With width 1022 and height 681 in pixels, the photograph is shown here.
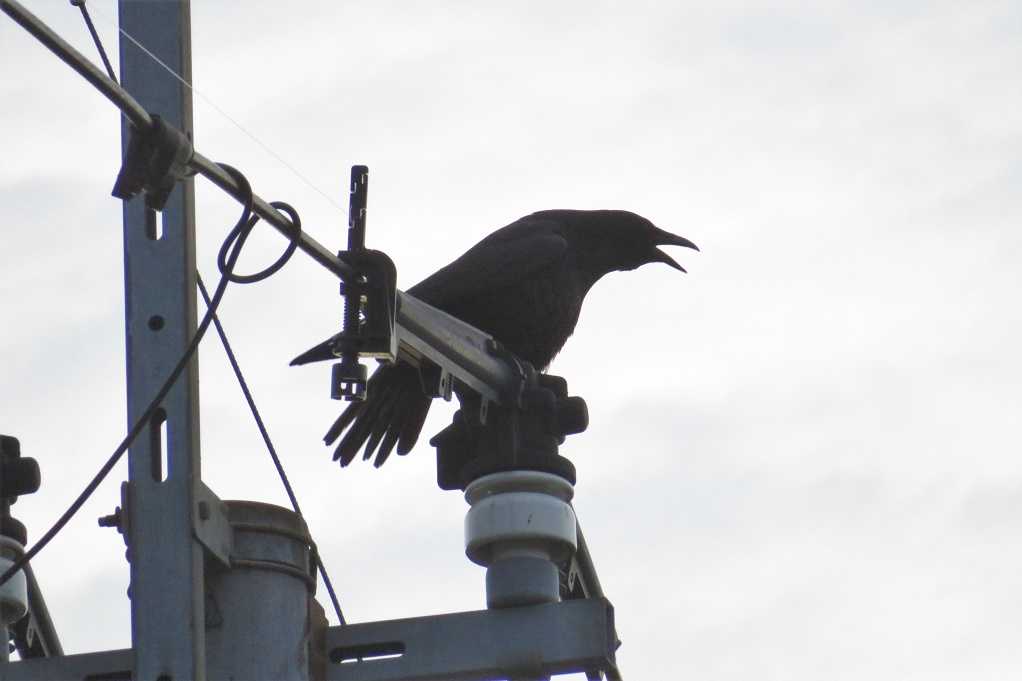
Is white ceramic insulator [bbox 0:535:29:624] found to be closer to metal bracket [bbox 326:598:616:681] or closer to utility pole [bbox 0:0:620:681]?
utility pole [bbox 0:0:620:681]

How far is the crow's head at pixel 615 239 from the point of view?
891 centimetres

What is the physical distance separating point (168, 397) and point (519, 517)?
726 mm

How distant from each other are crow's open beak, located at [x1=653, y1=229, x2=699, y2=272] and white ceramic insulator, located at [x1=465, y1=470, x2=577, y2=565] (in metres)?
5.62

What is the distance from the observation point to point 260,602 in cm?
353

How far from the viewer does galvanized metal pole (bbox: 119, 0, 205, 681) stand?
10.9ft

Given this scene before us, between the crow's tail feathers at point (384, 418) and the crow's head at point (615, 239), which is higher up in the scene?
the crow's head at point (615, 239)

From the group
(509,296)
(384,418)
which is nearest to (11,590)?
(384,418)

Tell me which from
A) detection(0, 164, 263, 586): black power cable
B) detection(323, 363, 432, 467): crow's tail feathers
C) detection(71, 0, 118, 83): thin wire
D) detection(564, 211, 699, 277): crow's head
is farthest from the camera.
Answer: detection(564, 211, 699, 277): crow's head

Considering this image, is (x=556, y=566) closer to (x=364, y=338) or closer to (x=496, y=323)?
(x=364, y=338)

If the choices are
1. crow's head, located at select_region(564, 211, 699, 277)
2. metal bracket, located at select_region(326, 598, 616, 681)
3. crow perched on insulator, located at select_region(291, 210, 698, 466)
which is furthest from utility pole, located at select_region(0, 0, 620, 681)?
crow's head, located at select_region(564, 211, 699, 277)

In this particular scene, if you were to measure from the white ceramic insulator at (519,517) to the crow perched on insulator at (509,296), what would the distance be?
329cm

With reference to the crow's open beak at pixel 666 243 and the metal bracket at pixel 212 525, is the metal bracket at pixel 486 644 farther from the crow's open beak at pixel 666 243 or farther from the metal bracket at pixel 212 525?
the crow's open beak at pixel 666 243

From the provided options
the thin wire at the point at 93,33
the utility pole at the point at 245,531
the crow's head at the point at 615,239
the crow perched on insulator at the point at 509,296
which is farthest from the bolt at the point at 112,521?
the crow's head at the point at 615,239

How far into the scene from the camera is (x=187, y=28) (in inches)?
148
